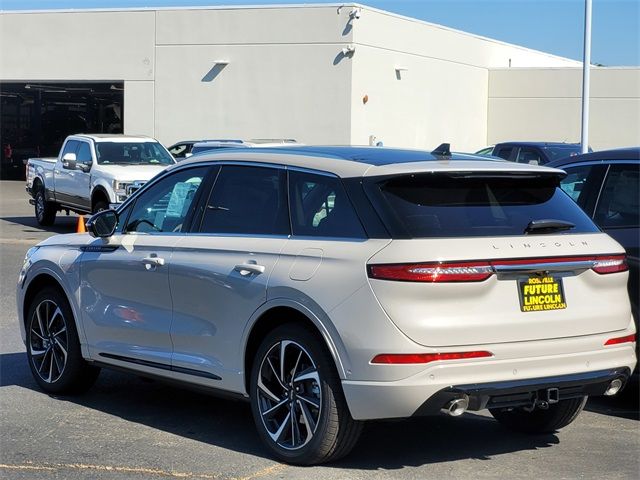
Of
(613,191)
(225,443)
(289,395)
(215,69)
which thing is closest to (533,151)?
(613,191)

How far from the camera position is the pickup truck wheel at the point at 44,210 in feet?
77.4

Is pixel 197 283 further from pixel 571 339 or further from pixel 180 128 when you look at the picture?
pixel 180 128

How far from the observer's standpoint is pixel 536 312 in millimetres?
5715

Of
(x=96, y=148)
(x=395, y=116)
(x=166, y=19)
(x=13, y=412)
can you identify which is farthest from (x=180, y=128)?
(x=13, y=412)

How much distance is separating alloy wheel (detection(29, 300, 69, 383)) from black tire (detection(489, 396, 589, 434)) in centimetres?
323

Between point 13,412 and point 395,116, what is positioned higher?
point 395,116

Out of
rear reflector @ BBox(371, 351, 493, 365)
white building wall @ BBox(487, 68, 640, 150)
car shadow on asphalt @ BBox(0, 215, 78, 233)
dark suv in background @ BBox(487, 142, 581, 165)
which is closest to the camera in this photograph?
rear reflector @ BBox(371, 351, 493, 365)

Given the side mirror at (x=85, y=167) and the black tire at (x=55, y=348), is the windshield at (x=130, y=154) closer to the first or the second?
the side mirror at (x=85, y=167)

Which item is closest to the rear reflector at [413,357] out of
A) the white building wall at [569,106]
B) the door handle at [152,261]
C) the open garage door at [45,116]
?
the door handle at [152,261]

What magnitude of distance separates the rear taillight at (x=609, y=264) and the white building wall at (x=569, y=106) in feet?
127

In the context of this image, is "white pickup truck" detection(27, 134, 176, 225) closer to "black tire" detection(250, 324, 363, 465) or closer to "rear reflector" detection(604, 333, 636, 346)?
A: "black tire" detection(250, 324, 363, 465)

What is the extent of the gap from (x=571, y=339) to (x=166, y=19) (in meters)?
34.2

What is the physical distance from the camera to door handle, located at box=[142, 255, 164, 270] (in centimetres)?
689

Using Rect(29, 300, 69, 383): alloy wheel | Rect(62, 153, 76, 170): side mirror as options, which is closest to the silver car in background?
Rect(29, 300, 69, 383): alloy wheel
